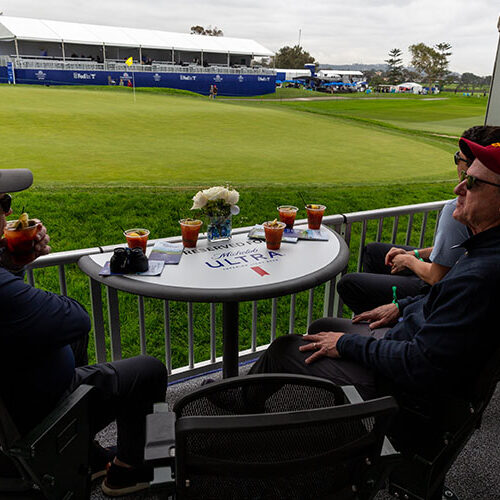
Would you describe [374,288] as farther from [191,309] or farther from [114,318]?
[114,318]

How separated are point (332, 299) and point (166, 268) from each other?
4.13ft

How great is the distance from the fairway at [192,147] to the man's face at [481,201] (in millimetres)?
6105

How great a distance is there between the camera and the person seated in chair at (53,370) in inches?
39.4

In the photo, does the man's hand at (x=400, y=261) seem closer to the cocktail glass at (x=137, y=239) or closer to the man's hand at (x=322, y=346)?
the man's hand at (x=322, y=346)

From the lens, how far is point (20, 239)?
4.52ft

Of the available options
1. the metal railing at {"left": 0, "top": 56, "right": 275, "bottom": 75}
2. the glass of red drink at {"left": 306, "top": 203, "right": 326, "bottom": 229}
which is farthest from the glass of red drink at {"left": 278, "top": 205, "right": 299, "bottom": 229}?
the metal railing at {"left": 0, "top": 56, "right": 275, "bottom": 75}

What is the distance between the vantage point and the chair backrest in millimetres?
602

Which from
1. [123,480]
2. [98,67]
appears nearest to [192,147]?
[123,480]

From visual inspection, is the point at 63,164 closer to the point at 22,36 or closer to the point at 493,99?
the point at 493,99

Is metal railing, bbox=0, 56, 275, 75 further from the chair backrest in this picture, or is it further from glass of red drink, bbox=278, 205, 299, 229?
the chair backrest

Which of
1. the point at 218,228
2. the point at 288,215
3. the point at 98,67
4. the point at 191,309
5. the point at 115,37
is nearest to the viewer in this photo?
the point at 218,228

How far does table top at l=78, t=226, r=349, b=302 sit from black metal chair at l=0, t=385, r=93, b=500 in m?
0.48

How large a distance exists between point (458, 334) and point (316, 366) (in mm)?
489

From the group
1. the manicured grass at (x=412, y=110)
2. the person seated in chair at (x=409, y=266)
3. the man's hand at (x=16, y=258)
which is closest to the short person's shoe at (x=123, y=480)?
the man's hand at (x=16, y=258)
